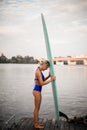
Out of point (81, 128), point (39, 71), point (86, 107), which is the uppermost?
point (39, 71)

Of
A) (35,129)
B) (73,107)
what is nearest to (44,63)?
(35,129)

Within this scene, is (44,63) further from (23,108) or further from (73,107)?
(73,107)

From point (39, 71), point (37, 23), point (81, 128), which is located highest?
point (37, 23)

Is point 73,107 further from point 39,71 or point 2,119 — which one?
point 39,71

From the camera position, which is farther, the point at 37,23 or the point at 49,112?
the point at 37,23

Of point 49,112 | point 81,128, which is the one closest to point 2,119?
point 49,112

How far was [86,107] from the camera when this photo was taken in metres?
8.34

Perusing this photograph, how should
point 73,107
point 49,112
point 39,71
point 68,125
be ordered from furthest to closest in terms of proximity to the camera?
point 73,107 → point 49,112 → point 68,125 → point 39,71

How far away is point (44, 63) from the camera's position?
3.11m

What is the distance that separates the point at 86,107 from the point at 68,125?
16.9 ft

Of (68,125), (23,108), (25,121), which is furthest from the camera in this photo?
(23,108)

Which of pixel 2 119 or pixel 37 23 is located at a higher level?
pixel 37 23

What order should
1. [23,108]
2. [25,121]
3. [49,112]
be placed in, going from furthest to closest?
[23,108], [49,112], [25,121]

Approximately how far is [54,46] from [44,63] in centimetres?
593
